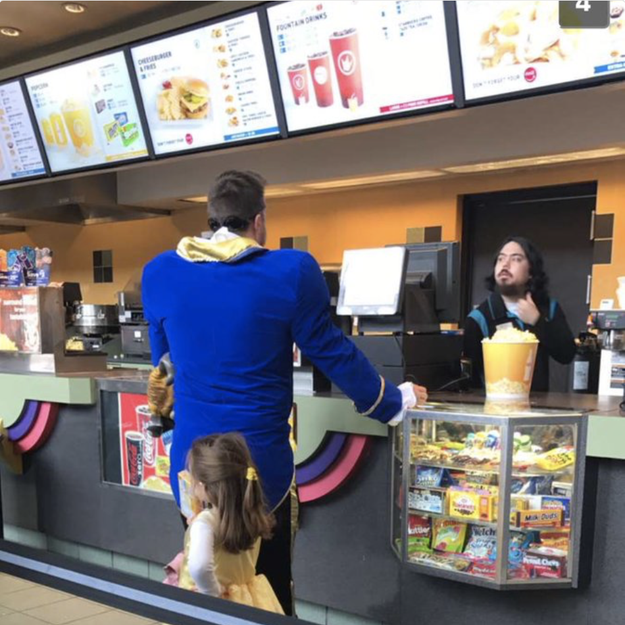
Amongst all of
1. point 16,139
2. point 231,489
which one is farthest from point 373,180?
point 231,489

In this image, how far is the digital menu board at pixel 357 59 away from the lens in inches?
110

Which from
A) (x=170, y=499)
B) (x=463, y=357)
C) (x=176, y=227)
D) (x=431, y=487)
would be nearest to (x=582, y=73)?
(x=463, y=357)

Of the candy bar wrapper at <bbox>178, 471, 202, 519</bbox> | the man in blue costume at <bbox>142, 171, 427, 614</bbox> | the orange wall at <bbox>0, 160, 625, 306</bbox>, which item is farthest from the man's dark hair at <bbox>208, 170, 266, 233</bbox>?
the orange wall at <bbox>0, 160, 625, 306</bbox>

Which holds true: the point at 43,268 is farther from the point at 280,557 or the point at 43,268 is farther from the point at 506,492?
the point at 506,492

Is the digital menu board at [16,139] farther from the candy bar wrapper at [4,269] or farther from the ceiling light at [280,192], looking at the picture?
the ceiling light at [280,192]

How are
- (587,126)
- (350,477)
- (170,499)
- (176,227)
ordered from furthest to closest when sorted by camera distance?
1. (176,227)
2. (587,126)
3. (170,499)
4. (350,477)

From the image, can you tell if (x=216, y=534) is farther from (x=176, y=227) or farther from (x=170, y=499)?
(x=176, y=227)

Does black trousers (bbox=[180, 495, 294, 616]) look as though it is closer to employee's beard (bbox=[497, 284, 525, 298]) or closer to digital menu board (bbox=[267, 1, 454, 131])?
employee's beard (bbox=[497, 284, 525, 298])

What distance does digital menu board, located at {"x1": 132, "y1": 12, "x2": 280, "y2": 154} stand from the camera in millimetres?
3248

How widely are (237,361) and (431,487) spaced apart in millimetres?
760

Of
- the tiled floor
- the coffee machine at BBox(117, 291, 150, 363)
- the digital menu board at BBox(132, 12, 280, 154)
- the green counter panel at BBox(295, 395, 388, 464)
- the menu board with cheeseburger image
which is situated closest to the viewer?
the tiled floor

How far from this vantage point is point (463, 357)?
100 inches

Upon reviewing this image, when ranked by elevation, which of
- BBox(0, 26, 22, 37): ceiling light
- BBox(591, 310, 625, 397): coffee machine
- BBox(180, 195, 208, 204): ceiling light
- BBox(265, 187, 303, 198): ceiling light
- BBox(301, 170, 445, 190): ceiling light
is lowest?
BBox(591, 310, 625, 397): coffee machine

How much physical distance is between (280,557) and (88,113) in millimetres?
3120
